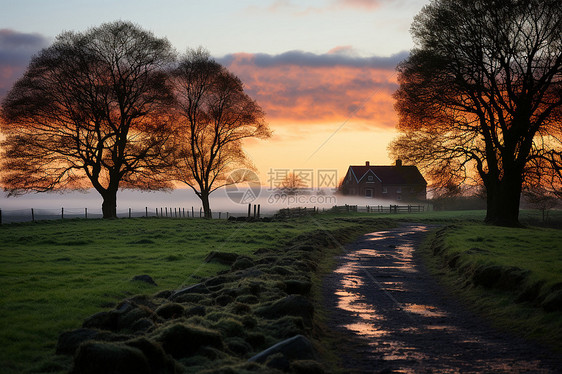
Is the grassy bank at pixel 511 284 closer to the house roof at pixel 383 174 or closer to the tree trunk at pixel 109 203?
the tree trunk at pixel 109 203

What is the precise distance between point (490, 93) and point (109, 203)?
34.4 metres

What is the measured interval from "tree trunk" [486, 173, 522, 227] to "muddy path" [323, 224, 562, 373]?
18754mm

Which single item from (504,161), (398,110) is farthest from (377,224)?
(504,161)

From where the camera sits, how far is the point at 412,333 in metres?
9.38

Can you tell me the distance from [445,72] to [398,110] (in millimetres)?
6137

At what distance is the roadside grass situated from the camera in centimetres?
845

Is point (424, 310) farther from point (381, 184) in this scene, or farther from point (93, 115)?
A: point (381, 184)

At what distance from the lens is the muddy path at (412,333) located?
297 inches

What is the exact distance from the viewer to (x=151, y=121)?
4472cm

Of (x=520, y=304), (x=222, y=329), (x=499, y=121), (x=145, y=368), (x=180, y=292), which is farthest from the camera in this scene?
(x=499, y=121)

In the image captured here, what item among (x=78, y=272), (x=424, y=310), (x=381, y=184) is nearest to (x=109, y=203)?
(x=78, y=272)

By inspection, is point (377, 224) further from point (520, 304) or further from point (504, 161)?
point (520, 304)

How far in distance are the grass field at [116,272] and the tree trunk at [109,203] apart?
14.0 meters

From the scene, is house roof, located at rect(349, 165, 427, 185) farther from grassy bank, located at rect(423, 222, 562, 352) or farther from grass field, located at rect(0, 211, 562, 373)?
grassy bank, located at rect(423, 222, 562, 352)
